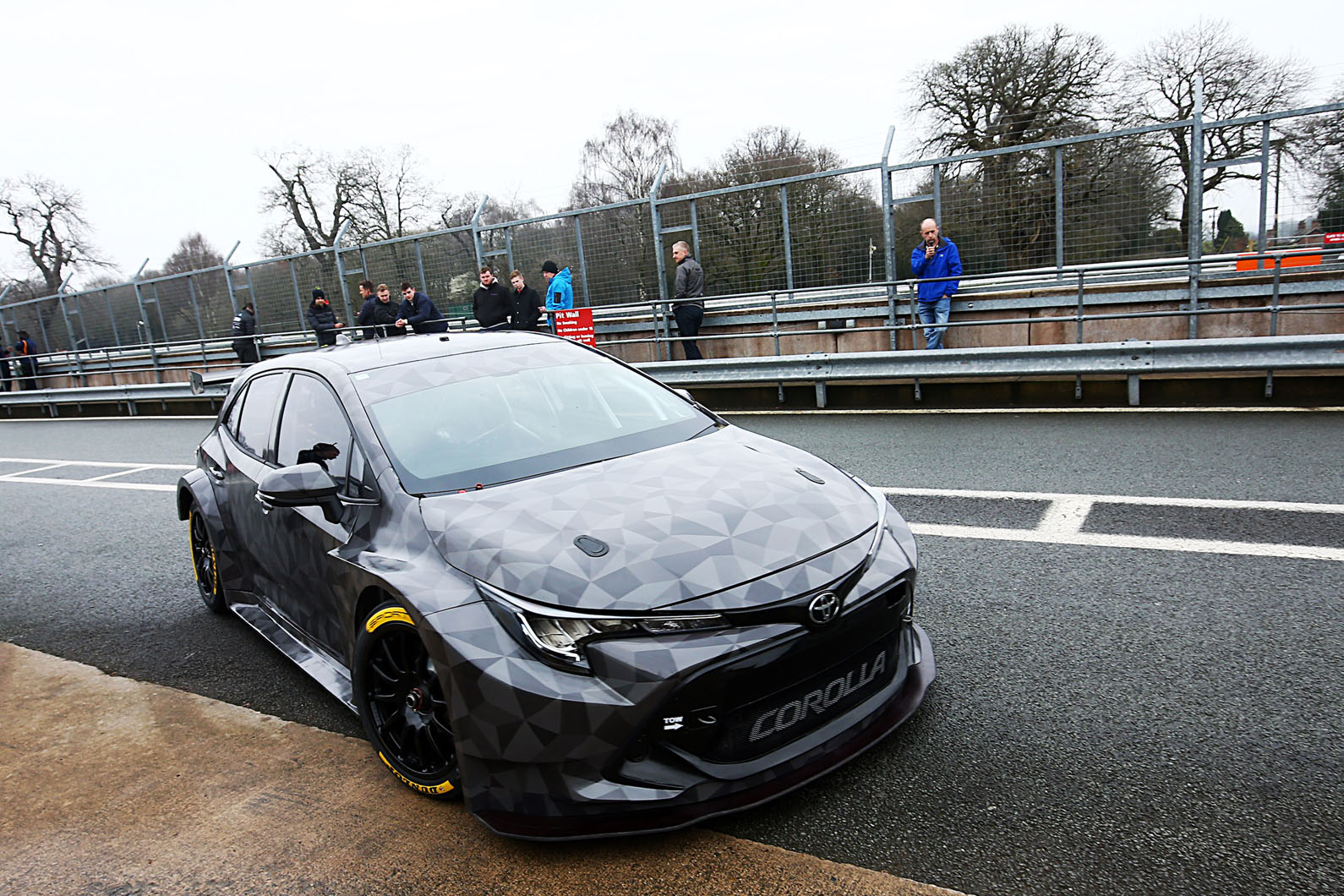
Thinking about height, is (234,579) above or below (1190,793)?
above

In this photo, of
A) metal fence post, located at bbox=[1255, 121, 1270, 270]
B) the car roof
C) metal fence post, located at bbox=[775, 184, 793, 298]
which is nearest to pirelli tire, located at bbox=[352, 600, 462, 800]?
the car roof

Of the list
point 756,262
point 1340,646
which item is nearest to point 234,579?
point 1340,646

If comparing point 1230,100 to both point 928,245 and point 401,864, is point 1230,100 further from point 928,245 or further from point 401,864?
point 401,864

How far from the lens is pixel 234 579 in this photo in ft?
15.1

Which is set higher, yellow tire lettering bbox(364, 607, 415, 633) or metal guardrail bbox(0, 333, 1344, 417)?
yellow tire lettering bbox(364, 607, 415, 633)

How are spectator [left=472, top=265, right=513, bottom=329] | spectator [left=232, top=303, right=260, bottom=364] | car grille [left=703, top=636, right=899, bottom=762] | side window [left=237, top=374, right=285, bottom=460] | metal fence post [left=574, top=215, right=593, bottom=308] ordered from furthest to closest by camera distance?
1. spectator [left=232, top=303, right=260, bottom=364]
2. metal fence post [left=574, top=215, right=593, bottom=308]
3. spectator [left=472, top=265, right=513, bottom=329]
4. side window [left=237, top=374, right=285, bottom=460]
5. car grille [left=703, top=636, right=899, bottom=762]

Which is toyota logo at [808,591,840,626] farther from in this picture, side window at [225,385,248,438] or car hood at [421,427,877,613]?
side window at [225,385,248,438]

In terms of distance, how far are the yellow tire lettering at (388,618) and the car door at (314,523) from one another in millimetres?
273

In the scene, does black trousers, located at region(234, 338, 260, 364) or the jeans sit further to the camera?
black trousers, located at region(234, 338, 260, 364)

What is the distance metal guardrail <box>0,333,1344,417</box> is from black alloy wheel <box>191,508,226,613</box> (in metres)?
3.00

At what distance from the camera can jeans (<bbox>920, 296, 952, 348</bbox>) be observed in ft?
38.0

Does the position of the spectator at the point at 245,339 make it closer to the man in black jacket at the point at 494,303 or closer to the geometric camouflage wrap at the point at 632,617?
the man in black jacket at the point at 494,303

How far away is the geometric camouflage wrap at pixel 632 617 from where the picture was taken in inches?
95.4

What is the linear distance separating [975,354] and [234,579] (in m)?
8.07
